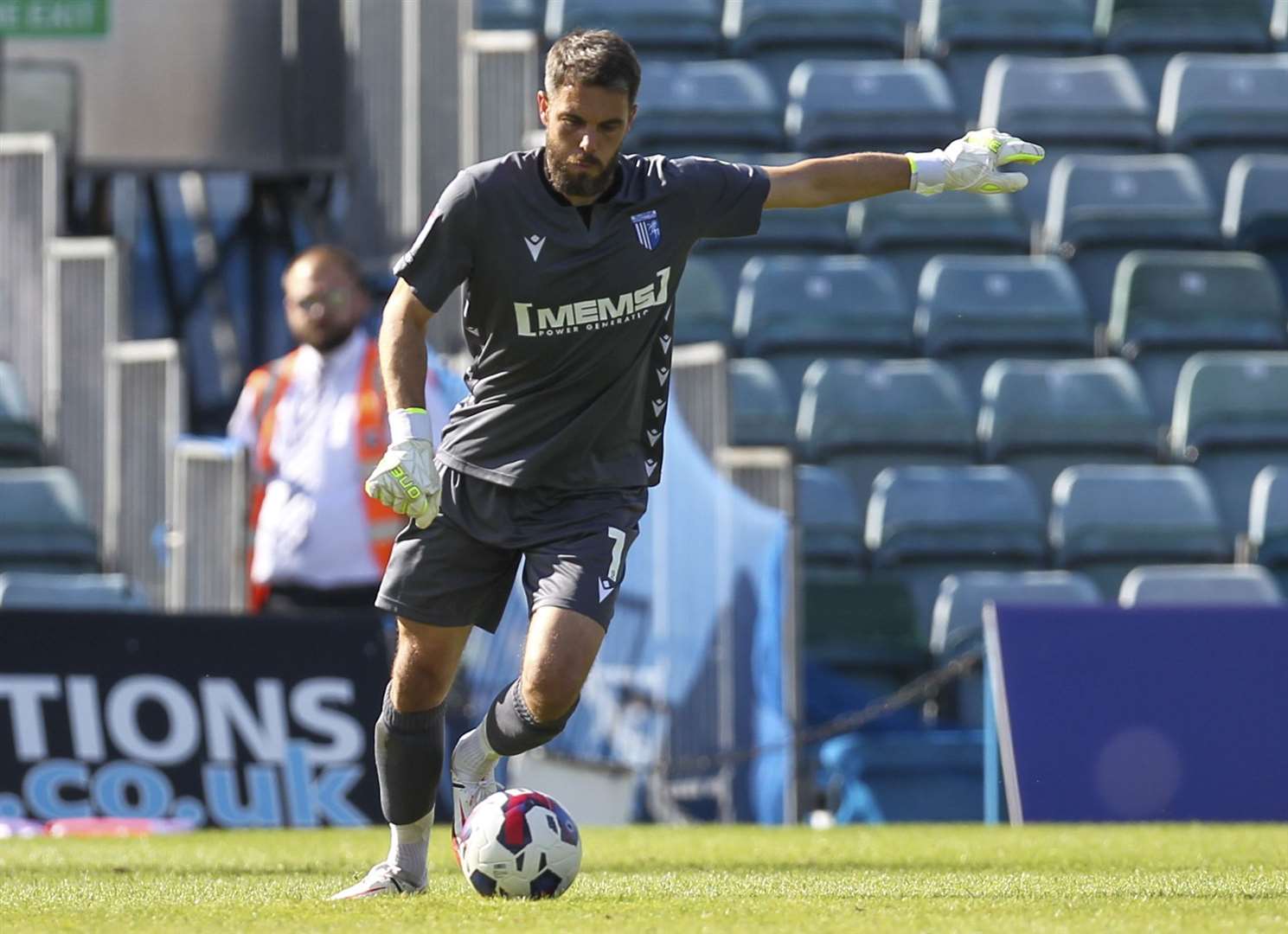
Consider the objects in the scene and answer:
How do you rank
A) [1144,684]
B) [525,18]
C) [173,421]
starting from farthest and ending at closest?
[525,18] < [173,421] < [1144,684]

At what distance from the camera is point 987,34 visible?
13.8 m

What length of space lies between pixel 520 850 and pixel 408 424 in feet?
3.12

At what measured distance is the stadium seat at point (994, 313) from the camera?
12.0 meters

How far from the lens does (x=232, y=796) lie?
339 inches

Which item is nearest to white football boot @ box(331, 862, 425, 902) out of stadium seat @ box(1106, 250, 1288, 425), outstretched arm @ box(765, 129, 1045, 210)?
outstretched arm @ box(765, 129, 1045, 210)

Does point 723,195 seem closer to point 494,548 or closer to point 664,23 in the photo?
point 494,548

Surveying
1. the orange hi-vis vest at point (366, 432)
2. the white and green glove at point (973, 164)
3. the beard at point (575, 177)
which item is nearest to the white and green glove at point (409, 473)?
the beard at point (575, 177)

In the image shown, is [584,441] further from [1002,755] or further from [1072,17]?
[1072,17]

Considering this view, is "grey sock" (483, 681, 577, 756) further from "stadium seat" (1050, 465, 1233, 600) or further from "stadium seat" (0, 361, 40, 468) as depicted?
"stadium seat" (0, 361, 40, 468)

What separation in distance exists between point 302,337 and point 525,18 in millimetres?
5629

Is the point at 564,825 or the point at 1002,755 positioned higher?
the point at 564,825

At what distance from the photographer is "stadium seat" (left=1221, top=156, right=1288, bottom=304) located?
42.0 ft

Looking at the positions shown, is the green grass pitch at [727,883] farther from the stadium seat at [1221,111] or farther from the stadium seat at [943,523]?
the stadium seat at [1221,111]

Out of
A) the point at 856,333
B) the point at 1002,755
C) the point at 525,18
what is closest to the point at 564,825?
the point at 1002,755
